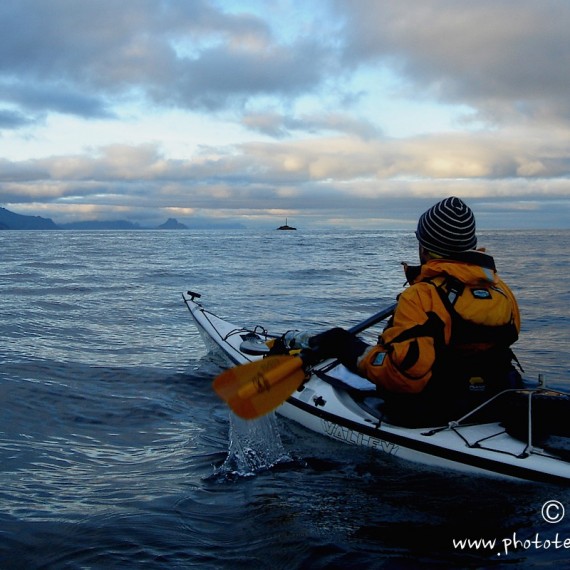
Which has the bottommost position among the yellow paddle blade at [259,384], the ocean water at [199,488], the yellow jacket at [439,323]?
the ocean water at [199,488]

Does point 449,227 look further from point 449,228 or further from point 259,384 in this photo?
point 259,384

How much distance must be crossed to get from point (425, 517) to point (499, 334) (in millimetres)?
1245

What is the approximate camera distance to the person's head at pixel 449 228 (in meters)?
3.84

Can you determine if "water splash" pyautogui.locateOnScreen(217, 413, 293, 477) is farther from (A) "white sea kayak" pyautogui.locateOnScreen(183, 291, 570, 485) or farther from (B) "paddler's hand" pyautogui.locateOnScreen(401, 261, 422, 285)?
(B) "paddler's hand" pyautogui.locateOnScreen(401, 261, 422, 285)

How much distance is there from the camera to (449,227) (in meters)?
3.83

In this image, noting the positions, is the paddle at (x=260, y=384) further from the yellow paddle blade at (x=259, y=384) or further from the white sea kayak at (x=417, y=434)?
the white sea kayak at (x=417, y=434)

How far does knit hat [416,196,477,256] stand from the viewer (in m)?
3.83

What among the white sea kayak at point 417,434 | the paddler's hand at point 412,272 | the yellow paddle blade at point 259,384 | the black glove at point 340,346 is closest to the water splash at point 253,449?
the white sea kayak at point 417,434

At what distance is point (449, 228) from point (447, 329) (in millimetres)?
639

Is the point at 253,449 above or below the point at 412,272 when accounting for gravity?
below

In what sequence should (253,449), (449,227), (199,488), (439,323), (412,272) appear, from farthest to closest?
(253,449)
(199,488)
(412,272)
(449,227)
(439,323)

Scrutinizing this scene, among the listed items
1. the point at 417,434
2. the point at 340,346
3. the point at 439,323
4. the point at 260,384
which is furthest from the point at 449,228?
the point at 260,384

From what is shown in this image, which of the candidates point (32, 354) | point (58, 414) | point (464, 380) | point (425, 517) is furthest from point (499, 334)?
point (32, 354)

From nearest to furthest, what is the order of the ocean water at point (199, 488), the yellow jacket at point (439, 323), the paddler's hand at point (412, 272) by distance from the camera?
the ocean water at point (199, 488) < the yellow jacket at point (439, 323) < the paddler's hand at point (412, 272)
